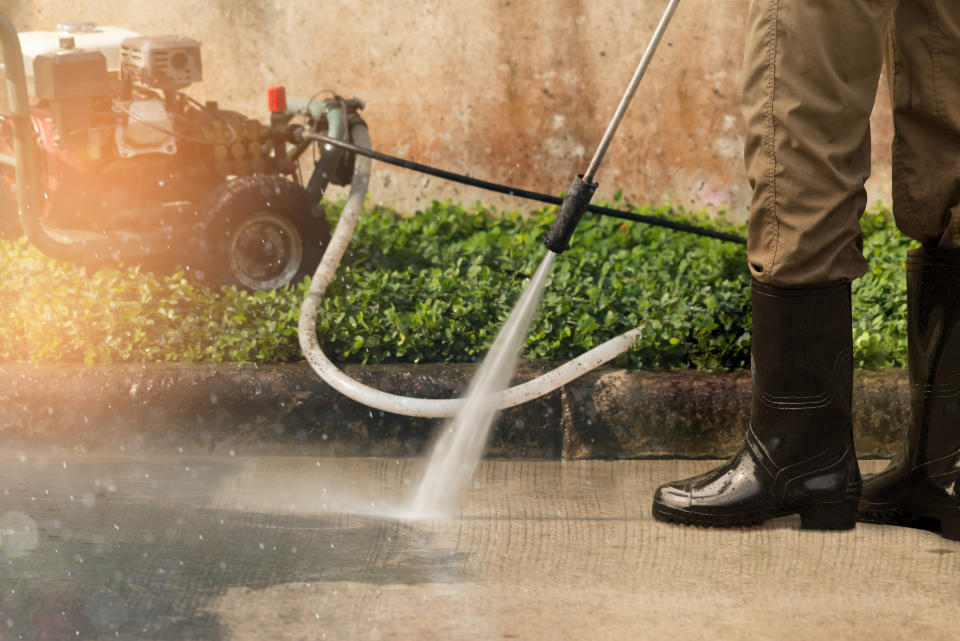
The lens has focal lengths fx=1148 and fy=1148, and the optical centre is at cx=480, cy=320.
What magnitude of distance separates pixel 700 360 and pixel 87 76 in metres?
2.18

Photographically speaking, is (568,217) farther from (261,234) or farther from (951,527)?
(261,234)

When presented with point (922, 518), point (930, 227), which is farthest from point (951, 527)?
point (930, 227)

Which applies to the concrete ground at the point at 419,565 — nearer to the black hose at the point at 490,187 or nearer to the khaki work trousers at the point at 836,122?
the khaki work trousers at the point at 836,122

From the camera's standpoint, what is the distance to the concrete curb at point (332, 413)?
319 cm

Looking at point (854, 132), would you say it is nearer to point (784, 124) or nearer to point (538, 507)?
point (784, 124)

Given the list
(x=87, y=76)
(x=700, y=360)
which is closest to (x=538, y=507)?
(x=700, y=360)

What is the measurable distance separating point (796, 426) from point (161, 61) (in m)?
2.48

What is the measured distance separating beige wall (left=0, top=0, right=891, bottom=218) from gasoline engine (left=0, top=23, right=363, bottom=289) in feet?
3.25

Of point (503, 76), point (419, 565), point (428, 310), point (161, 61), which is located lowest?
point (419, 565)

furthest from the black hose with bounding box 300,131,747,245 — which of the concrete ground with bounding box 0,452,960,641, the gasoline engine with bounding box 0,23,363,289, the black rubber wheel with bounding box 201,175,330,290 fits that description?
the concrete ground with bounding box 0,452,960,641

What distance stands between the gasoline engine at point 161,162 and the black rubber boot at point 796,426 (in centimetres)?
194

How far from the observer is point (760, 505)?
2602 millimetres

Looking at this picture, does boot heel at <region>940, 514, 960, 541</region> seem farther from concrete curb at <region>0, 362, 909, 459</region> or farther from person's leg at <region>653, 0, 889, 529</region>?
concrete curb at <region>0, 362, 909, 459</region>

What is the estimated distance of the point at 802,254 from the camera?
2438mm
